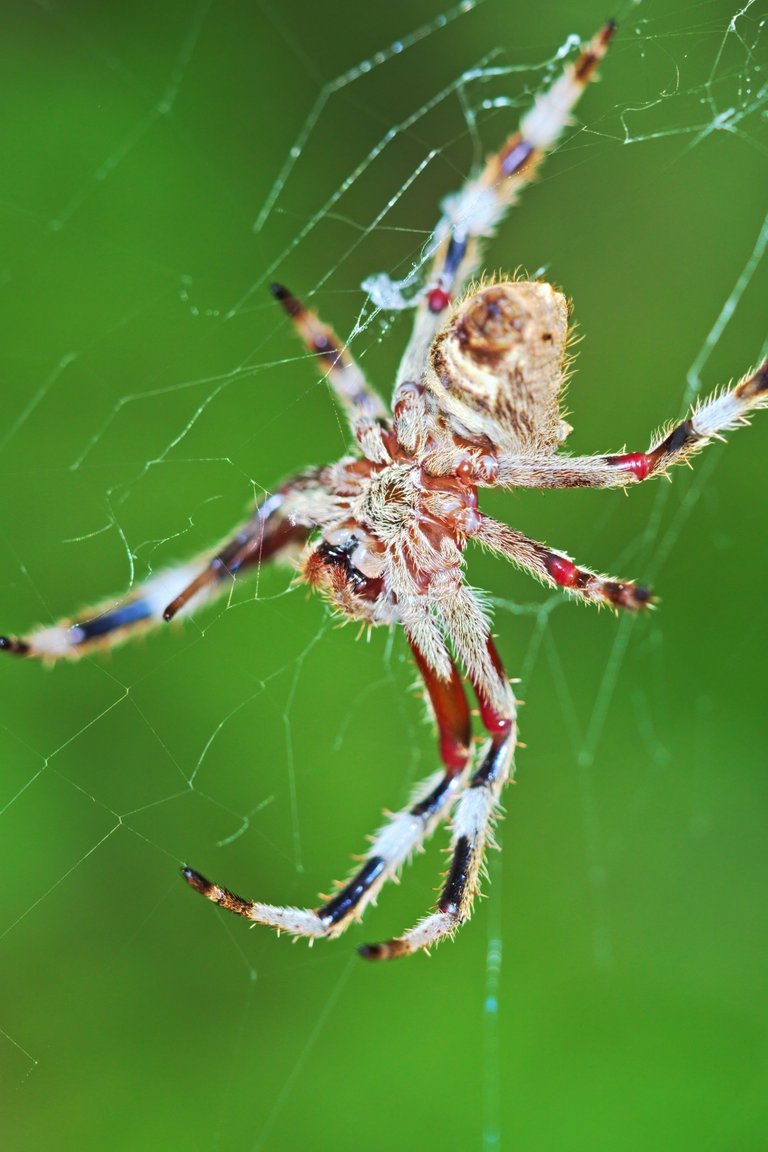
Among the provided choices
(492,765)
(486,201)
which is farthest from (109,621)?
(486,201)

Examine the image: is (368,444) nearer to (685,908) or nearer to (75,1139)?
(75,1139)

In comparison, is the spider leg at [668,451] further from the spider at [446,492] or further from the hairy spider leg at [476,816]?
the hairy spider leg at [476,816]

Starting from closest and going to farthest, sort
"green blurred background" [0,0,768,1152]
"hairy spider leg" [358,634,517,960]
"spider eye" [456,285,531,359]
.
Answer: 1. "spider eye" [456,285,531,359]
2. "hairy spider leg" [358,634,517,960]
3. "green blurred background" [0,0,768,1152]

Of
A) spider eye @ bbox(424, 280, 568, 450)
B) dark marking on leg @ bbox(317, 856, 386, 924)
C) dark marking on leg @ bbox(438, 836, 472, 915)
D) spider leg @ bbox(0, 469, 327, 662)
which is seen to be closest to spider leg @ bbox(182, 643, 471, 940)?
dark marking on leg @ bbox(317, 856, 386, 924)

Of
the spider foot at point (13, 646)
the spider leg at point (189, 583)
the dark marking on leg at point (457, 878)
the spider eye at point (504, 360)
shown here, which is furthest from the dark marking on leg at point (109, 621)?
the dark marking on leg at point (457, 878)

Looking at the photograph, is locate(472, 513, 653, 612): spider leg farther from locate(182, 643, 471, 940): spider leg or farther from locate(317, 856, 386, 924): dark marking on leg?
Result: locate(317, 856, 386, 924): dark marking on leg

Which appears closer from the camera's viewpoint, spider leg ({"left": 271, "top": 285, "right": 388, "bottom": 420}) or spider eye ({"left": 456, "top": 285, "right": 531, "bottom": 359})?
spider eye ({"left": 456, "top": 285, "right": 531, "bottom": 359})

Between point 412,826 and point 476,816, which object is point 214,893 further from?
point 476,816

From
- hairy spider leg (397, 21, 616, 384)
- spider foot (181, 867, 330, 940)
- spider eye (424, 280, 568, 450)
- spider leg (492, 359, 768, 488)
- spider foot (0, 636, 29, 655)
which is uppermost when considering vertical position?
hairy spider leg (397, 21, 616, 384)

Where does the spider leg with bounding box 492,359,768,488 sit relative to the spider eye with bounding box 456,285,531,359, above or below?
below
